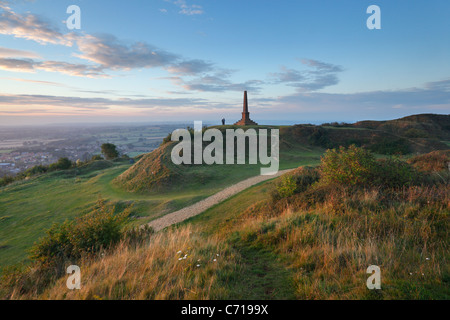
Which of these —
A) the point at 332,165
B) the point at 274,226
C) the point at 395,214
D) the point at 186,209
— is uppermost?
the point at 332,165

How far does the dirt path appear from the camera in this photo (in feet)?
39.3

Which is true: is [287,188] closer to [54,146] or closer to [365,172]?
[365,172]

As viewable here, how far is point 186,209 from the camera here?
13.6 meters

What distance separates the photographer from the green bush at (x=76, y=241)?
581 cm

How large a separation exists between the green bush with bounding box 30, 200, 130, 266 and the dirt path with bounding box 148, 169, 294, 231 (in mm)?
4842

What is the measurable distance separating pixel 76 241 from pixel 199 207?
26.5ft

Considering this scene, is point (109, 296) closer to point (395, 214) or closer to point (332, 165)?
point (395, 214)

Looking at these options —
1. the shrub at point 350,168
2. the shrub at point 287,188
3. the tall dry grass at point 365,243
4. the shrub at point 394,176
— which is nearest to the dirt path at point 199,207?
the shrub at point 287,188

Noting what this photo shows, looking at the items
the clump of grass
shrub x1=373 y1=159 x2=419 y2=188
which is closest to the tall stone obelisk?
shrub x1=373 y1=159 x2=419 y2=188

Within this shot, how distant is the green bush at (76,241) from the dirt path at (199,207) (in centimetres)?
484

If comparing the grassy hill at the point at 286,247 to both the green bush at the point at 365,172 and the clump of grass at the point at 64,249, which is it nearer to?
the clump of grass at the point at 64,249

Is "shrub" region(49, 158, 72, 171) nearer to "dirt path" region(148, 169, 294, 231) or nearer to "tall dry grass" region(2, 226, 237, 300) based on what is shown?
"dirt path" region(148, 169, 294, 231)
